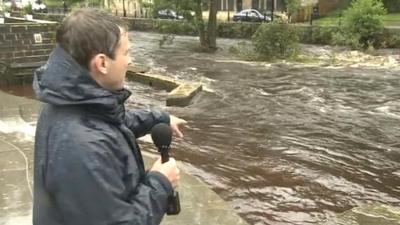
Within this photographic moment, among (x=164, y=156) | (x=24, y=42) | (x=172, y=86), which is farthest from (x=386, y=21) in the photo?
(x=164, y=156)

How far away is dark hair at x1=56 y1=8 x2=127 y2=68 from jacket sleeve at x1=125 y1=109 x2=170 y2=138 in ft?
2.08

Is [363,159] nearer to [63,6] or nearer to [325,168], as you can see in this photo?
[325,168]

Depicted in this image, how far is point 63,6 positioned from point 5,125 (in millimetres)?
57282

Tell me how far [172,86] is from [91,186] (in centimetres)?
1244

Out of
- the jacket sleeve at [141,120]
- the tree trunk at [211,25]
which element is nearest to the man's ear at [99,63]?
the jacket sleeve at [141,120]

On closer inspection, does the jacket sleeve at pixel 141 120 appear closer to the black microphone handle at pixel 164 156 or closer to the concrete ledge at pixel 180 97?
the black microphone handle at pixel 164 156

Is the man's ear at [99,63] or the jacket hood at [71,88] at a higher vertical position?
the man's ear at [99,63]

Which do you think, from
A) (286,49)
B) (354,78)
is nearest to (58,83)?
(354,78)

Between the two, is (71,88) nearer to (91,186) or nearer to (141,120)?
(91,186)

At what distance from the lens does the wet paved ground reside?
15.7ft

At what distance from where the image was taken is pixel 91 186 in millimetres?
1768

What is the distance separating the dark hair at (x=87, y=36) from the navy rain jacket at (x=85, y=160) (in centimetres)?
4

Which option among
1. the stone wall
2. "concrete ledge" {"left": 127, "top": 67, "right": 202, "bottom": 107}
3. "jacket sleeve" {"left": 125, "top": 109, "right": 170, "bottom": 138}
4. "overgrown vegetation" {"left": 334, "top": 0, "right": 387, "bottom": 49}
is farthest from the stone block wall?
"overgrown vegetation" {"left": 334, "top": 0, "right": 387, "bottom": 49}

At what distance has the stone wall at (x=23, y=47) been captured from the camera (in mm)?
13812
